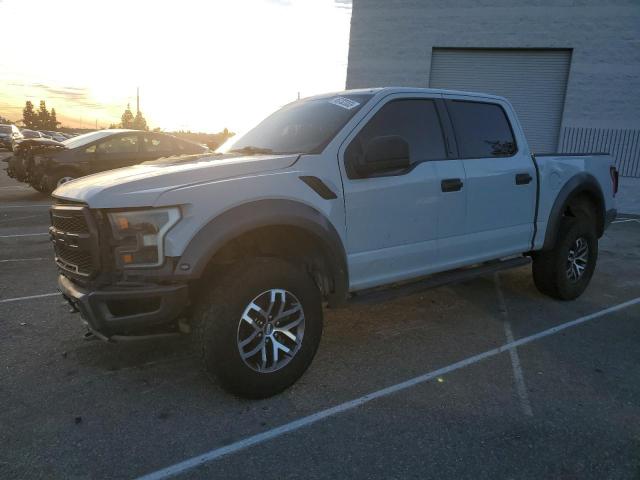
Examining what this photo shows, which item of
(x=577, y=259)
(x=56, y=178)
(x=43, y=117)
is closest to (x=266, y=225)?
(x=577, y=259)

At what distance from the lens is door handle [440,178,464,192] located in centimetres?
383

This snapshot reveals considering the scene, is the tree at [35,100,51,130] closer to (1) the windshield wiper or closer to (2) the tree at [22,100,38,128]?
(2) the tree at [22,100,38,128]

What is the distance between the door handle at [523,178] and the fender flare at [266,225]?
2.12m

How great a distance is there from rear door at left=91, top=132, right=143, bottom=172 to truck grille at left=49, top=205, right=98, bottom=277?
8482mm

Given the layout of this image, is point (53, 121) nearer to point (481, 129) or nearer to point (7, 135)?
point (7, 135)

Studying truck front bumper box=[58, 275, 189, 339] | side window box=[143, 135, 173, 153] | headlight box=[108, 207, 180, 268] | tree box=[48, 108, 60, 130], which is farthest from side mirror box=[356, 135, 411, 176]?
tree box=[48, 108, 60, 130]

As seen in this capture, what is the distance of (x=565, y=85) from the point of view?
53.4 feet

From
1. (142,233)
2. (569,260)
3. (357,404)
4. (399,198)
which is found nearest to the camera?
(142,233)

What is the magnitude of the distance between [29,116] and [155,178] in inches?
5271

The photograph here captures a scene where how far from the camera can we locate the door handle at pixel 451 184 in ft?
12.6

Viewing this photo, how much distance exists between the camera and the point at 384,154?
10.6 ft

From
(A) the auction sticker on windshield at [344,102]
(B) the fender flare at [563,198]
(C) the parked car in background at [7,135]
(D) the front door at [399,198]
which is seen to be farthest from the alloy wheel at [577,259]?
(C) the parked car in background at [7,135]

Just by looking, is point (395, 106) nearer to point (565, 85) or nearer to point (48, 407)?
point (48, 407)

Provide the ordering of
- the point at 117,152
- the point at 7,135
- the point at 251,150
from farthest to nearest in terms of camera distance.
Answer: the point at 7,135, the point at 117,152, the point at 251,150
